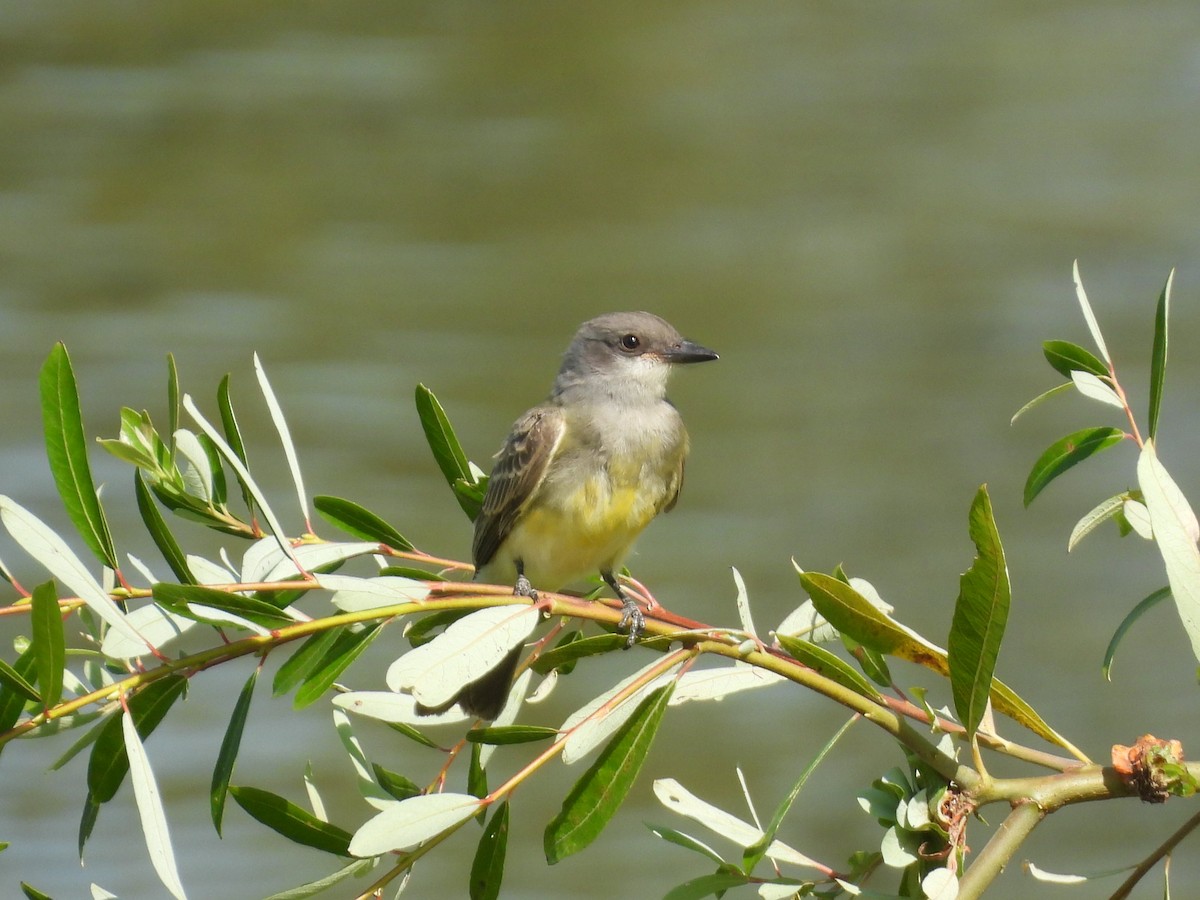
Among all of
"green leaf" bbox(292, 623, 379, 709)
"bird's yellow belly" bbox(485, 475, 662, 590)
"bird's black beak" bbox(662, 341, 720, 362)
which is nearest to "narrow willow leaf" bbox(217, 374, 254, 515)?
"green leaf" bbox(292, 623, 379, 709)

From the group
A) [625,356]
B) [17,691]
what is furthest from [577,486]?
[17,691]

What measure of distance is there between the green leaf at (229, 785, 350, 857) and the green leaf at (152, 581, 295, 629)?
25 centimetres

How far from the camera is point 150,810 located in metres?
1.04

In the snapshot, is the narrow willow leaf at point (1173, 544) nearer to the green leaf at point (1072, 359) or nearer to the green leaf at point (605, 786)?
the green leaf at point (1072, 359)

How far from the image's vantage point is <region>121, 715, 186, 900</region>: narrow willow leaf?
1000mm

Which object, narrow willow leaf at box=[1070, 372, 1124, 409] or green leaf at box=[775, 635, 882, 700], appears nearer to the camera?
green leaf at box=[775, 635, 882, 700]

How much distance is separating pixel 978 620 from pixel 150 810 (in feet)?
2.13

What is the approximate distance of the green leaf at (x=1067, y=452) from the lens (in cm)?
130

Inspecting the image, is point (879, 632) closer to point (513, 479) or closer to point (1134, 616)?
point (1134, 616)

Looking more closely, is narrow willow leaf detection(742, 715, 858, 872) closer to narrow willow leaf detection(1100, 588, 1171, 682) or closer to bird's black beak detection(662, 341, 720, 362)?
narrow willow leaf detection(1100, 588, 1171, 682)

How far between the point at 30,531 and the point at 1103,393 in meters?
0.92

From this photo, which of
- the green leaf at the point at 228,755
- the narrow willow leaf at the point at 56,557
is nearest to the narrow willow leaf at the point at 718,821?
the green leaf at the point at 228,755

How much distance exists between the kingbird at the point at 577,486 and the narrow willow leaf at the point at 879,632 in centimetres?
107

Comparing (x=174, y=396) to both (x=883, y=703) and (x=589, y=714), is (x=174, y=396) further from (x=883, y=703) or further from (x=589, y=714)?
(x=883, y=703)
